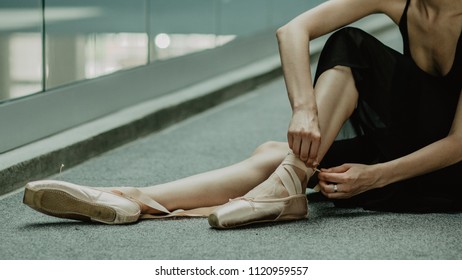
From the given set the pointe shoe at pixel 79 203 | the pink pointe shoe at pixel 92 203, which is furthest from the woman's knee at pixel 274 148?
the pointe shoe at pixel 79 203

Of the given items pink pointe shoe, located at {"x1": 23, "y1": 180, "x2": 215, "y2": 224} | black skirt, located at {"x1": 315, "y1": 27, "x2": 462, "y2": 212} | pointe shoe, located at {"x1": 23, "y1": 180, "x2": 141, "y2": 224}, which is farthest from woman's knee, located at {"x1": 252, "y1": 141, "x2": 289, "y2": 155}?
pointe shoe, located at {"x1": 23, "y1": 180, "x2": 141, "y2": 224}

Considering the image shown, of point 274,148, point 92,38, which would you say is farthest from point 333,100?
point 92,38

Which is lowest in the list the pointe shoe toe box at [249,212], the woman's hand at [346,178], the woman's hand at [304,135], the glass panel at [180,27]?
the glass panel at [180,27]

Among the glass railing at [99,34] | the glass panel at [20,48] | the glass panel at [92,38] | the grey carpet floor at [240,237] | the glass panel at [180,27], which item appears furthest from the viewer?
the glass panel at [180,27]

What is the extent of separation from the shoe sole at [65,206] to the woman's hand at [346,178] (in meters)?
0.62

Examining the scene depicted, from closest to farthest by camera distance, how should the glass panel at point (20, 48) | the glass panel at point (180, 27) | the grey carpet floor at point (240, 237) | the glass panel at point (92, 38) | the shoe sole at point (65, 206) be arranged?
the grey carpet floor at point (240, 237) < the shoe sole at point (65, 206) < the glass panel at point (20, 48) < the glass panel at point (92, 38) < the glass panel at point (180, 27)

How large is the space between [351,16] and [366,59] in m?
0.15

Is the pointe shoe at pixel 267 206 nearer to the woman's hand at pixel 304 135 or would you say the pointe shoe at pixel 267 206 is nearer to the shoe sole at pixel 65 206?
the woman's hand at pixel 304 135

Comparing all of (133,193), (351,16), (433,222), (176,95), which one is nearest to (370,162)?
(433,222)

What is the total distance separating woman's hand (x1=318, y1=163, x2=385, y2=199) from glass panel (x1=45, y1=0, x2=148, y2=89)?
1.67 metres

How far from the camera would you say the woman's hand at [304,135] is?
2.61 meters

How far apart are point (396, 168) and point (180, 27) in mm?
3261

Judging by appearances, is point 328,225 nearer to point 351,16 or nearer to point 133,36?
point 351,16

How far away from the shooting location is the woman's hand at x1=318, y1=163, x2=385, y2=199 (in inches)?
106
